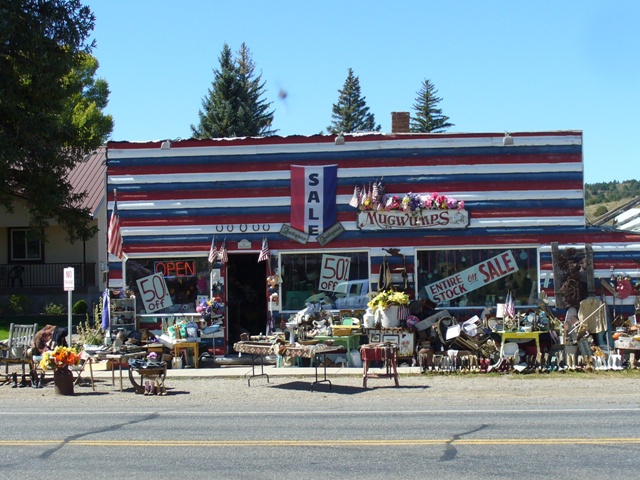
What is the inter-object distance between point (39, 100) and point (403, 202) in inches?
474

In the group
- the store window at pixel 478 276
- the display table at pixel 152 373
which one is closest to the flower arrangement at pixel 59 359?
the display table at pixel 152 373

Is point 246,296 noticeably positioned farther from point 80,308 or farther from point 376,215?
point 80,308

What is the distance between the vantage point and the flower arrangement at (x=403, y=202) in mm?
19016

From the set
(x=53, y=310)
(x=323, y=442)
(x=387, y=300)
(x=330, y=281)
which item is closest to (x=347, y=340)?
(x=387, y=300)

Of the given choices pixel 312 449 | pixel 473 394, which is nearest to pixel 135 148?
pixel 473 394

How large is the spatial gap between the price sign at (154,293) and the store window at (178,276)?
0.30 feet

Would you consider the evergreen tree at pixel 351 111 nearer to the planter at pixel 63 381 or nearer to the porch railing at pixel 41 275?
the porch railing at pixel 41 275

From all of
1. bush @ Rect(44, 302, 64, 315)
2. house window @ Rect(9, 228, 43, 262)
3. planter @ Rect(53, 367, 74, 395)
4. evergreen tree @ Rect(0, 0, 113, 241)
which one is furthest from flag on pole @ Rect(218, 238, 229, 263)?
house window @ Rect(9, 228, 43, 262)

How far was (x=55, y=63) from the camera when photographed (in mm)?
24609

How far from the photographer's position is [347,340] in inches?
711

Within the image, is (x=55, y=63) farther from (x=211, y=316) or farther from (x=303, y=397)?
(x=303, y=397)

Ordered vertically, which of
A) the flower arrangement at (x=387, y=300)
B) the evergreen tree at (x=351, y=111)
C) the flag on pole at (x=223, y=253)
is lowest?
the flower arrangement at (x=387, y=300)

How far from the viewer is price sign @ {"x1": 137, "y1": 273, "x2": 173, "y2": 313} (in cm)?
1969

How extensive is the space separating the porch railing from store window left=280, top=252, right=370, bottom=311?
51.3 feet
